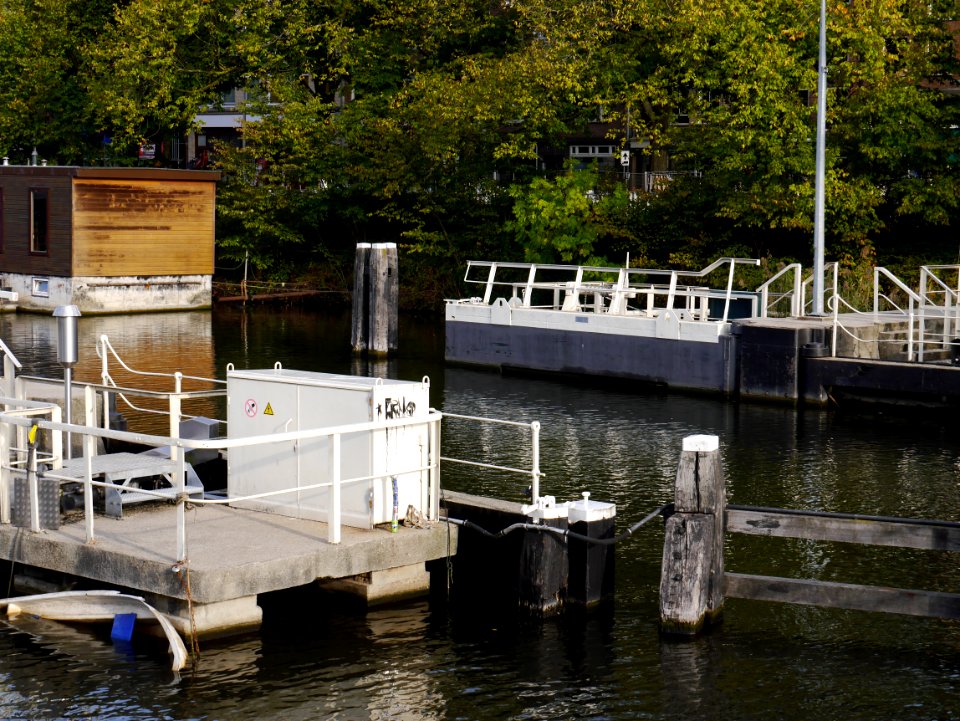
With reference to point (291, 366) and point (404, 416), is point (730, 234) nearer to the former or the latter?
point (291, 366)

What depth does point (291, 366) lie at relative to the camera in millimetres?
36406

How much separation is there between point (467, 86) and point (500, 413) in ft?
68.0

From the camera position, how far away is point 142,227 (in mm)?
49812

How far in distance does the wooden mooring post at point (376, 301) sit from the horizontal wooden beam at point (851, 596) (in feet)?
86.6

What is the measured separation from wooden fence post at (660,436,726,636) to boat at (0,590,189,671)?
4.36 meters

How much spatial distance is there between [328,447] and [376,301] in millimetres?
25055

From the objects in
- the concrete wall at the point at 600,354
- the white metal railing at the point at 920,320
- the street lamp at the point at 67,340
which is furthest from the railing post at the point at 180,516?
the concrete wall at the point at 600,354

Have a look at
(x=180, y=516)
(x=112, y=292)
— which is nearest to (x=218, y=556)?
(x=180, y=516)

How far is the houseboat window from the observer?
4925 cm

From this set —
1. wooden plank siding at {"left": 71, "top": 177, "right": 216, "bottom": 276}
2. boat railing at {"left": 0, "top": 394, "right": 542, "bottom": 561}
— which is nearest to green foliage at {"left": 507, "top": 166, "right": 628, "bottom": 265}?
wooden plank siding at {"left": 71, "top": 177, "right": 216, "bottom": 276}

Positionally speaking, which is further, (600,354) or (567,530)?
(600,354)

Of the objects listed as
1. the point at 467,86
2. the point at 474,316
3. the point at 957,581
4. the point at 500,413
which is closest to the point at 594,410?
the point at 500,413

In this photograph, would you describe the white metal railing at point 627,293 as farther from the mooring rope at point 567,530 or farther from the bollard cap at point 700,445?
the bollard cap at point 700,445

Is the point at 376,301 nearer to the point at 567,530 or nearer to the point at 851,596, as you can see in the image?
the point at 567,530
